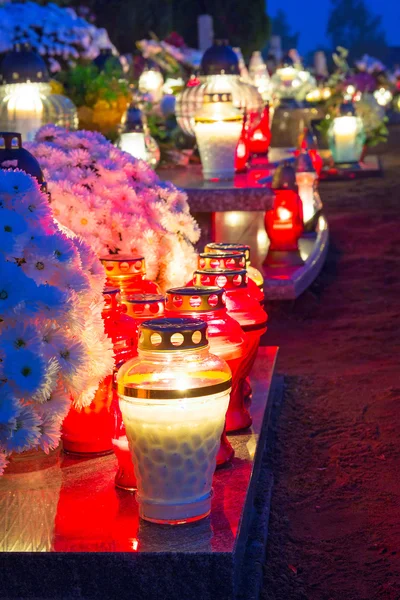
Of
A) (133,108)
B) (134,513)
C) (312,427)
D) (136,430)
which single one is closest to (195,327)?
(136,430)

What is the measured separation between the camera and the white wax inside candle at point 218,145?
6234 millimetres

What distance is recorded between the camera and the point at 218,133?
6.26m

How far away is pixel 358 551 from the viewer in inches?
120

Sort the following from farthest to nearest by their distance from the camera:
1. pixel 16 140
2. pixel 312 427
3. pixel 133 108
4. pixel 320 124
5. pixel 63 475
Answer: pixel 320 124
pixel 133 108
pixel 312 427
pixel 16 140
pixel 63 475

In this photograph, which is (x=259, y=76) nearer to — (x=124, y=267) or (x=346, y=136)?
(x=346, y=136)

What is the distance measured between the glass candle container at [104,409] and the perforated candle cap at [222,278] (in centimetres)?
37

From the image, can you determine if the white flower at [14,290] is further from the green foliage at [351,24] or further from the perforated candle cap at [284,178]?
the green foliage at [351,24]

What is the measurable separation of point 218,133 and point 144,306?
320 centimetres

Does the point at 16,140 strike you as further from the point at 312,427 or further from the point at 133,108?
the point at 133,108

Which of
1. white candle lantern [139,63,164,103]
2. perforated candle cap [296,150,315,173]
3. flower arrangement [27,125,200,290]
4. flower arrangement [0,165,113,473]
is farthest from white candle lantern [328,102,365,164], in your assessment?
flower arrangement [0,165,113,473]

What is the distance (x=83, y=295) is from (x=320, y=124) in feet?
46.8

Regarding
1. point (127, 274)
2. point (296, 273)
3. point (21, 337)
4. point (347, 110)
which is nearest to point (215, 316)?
point (127, 274)

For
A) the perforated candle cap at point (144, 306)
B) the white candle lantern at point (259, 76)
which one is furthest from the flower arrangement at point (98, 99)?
the white candle lantern at point (259, 76)

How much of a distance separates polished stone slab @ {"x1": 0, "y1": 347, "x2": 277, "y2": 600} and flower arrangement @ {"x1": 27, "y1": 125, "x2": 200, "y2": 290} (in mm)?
1331
